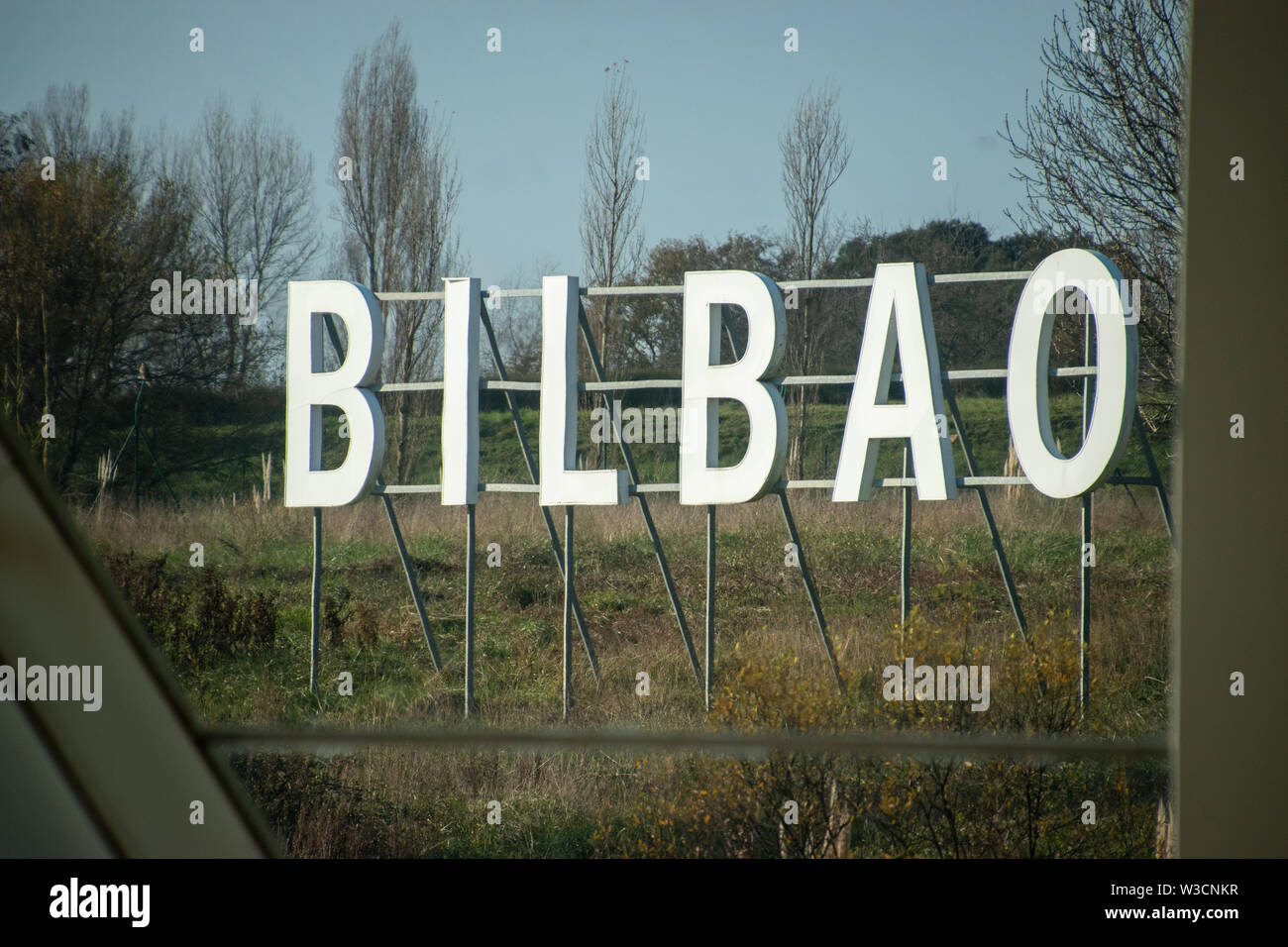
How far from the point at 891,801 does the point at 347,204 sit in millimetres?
2440

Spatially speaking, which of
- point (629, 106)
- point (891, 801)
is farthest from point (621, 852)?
point (629, 106)

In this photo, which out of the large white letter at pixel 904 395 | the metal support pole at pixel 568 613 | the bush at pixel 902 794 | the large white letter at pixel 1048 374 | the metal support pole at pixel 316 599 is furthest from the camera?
the metal support pole at pixel 316 599

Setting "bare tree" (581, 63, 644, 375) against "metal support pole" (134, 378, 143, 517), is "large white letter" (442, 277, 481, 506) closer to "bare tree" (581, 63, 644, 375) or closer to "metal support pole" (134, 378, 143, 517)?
"bare tree" (581, 63, 644, 375)

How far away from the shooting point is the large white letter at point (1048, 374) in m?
2.44

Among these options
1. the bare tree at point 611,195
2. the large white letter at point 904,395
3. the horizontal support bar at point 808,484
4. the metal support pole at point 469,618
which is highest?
the bare tree at point 611,195

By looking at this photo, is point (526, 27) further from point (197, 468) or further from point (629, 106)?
point (197, 468)

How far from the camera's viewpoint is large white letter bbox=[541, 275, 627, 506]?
2.78 metres

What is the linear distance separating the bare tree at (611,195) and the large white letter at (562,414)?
0.55ft

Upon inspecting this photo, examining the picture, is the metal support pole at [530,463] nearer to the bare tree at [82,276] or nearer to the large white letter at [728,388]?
the large white letter at [728,388]

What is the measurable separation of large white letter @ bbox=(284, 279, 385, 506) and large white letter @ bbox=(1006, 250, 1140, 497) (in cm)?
187

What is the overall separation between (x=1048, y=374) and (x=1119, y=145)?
2.24 ft

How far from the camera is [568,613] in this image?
114 inches

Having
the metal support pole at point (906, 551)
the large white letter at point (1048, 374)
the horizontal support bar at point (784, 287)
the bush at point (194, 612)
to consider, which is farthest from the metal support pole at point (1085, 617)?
the bush at point (194, 612)

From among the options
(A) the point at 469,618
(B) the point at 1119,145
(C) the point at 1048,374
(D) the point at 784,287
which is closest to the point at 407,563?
(A) the point at 469,618
